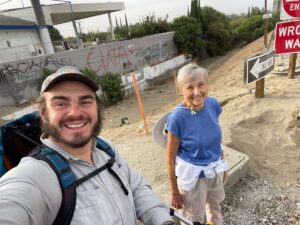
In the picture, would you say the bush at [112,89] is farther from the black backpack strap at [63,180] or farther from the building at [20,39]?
the black backpack strap at [63,180]

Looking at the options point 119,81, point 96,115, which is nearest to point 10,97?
point 119,81

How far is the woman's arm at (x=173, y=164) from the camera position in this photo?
6.79ft

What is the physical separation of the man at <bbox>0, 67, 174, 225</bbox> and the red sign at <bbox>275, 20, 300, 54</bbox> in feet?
10.4

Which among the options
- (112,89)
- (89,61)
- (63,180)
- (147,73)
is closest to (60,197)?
(63,180)

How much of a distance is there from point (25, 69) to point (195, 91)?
10484 millimetres

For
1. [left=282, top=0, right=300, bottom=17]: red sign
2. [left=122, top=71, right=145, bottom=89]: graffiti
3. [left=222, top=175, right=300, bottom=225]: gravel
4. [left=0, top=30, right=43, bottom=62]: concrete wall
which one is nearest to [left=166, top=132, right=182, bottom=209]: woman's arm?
[left=222, top=175, right=300, bottom=225]: gravel

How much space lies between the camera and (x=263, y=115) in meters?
4.70

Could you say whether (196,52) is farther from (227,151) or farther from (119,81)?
(227,151)

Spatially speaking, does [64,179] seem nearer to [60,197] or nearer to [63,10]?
[60,197]

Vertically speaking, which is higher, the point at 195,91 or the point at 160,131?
the point at 195,91

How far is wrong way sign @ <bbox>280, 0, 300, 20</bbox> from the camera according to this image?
12.7 ft

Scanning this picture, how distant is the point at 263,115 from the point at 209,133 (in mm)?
3101

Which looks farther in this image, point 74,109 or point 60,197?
point 74,109

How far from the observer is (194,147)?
205cm
